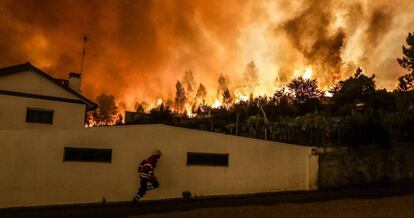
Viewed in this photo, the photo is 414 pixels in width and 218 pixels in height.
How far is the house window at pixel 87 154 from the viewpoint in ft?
44.2

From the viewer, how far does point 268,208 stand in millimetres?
11469

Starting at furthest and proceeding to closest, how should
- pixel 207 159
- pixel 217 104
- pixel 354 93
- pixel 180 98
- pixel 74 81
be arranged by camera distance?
pixel 180 98
pixel 217 104
pixel 354 93
pixel 74 81
pixel 207 159

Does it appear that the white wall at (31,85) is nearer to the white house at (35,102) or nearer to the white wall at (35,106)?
the white house at (35,102)

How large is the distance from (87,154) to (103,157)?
543 millimetres

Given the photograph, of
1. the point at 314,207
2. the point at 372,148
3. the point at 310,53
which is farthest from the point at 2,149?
the point at 310,53

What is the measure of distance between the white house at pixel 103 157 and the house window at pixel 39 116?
1.7 inches

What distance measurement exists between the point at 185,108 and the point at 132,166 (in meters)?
42.2

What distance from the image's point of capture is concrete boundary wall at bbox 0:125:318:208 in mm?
12766

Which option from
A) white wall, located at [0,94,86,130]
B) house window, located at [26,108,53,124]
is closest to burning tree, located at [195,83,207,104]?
white wall, located at [0,94,86,130]

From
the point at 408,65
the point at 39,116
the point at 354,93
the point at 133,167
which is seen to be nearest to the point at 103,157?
the point at 133,167

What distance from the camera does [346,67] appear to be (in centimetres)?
5069

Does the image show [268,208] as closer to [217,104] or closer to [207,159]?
[207,159]

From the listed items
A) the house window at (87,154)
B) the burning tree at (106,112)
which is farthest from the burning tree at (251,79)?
the house window at (87,154)

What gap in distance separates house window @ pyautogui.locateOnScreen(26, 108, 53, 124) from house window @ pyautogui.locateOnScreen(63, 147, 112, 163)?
5003 mm
